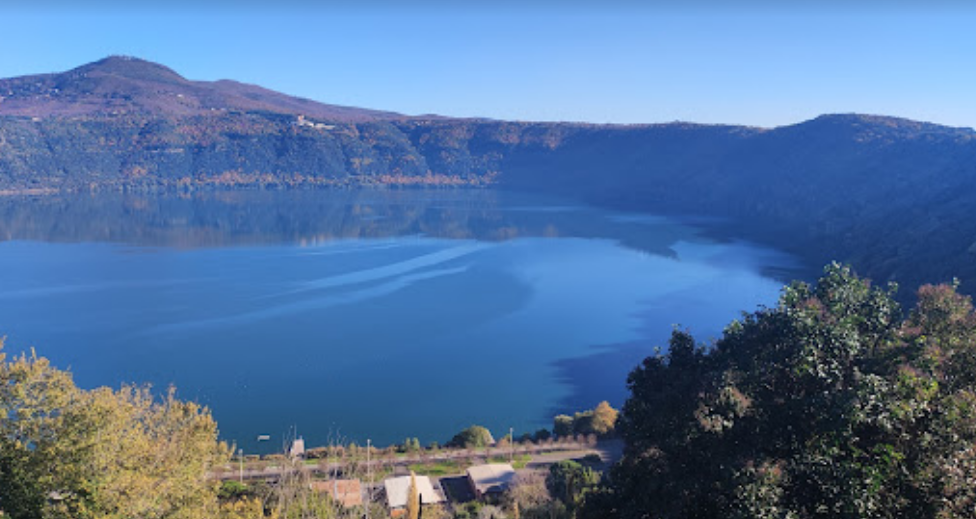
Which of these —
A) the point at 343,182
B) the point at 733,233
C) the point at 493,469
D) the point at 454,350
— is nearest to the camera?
the point at 493,469

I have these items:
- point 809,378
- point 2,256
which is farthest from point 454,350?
point 2,256

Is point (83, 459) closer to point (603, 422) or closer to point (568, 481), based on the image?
point (568, 481)

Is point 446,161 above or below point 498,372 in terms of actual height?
above

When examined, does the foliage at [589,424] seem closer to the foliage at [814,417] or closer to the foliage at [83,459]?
the foliage at [814,417]

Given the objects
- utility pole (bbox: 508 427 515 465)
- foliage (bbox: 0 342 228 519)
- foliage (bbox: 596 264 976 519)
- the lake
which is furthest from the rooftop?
foliage (bbox: 0 342 228 519)

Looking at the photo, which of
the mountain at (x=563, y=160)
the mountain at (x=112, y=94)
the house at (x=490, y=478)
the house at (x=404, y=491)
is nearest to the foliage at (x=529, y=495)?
the house at (x=490, y=478)

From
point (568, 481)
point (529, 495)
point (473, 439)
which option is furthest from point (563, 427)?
point (529, 495)

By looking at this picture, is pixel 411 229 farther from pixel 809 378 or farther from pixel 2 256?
pixel 809 378
